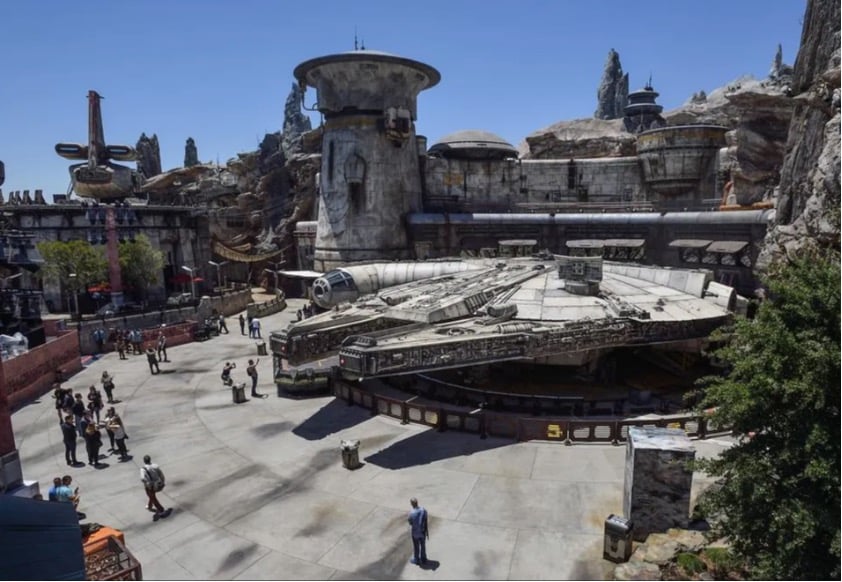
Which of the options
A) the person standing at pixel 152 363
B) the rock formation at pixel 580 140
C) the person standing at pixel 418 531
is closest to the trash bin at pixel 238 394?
the person standing at pixel 152 363

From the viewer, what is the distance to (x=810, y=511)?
882 centimetres

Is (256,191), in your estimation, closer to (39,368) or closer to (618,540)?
(39,368)

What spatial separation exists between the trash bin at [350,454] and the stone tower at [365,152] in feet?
110

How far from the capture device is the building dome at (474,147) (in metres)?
54.0

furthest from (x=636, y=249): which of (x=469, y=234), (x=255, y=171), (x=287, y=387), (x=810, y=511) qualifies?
(x=255, y=171)

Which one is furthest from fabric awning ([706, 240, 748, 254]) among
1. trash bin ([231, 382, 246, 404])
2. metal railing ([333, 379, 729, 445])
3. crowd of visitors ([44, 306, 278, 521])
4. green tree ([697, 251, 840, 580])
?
trash bin ([231, 382, 246, 404])

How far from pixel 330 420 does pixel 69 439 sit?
9444mm

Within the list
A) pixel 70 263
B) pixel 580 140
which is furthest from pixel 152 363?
pixel 580 140

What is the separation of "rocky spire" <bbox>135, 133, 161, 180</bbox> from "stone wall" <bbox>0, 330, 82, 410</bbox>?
91063mm

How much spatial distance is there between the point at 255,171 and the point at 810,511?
82.9 m

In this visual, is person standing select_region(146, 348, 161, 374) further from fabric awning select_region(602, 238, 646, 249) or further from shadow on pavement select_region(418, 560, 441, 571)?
fabric awning select_region(602, 238, 646, 249)

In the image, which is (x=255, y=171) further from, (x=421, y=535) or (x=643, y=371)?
(x=421, y=535)

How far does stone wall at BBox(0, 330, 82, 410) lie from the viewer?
79.9ft

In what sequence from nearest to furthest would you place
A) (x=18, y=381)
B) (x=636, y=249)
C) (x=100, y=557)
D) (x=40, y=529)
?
(x=40, y=529), (x=100, y=557), (x=18, y=381), (x=636, y=249)
